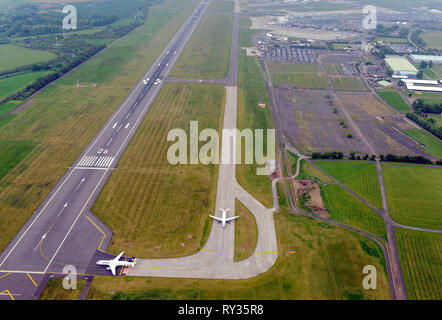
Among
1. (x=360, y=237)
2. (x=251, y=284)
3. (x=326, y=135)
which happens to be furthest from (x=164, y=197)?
(x=326, y=135)

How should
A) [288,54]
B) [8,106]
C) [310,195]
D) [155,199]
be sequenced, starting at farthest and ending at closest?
[288,54] < [8,106] < [310,195] < [155,199]

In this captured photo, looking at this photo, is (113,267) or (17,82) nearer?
(113,267)

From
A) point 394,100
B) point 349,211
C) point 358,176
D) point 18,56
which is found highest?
point 18,56

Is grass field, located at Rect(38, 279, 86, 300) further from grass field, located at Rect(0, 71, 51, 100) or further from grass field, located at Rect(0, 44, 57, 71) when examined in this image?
grass field, located at Rect(0, 44, 57, 71)

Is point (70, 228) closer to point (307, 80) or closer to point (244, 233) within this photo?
point (244, 233)

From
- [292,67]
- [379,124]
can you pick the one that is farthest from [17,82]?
[379,124]

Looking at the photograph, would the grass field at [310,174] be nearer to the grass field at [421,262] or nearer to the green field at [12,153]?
the grass field at [421,262]

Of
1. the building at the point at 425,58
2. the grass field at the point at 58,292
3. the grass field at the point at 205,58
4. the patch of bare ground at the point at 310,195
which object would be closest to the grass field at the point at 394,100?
the building at the point at 425,58
